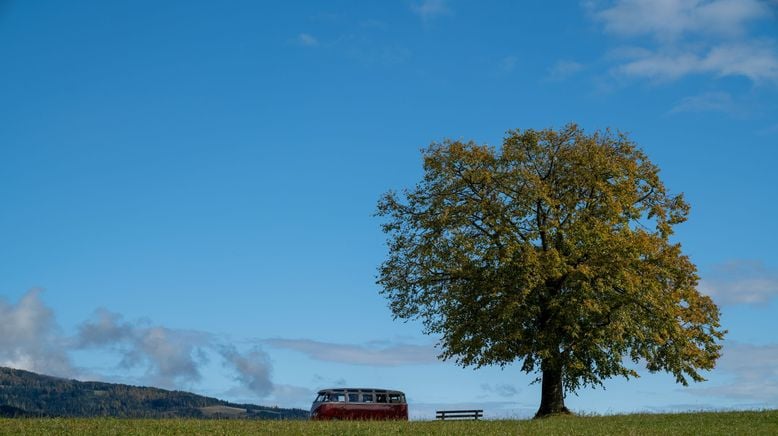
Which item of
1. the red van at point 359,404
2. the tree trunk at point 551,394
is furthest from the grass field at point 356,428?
the red van at point 359,404

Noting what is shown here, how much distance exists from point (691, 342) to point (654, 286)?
5.18 metres

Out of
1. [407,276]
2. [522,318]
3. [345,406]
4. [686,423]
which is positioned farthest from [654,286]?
[345,406]

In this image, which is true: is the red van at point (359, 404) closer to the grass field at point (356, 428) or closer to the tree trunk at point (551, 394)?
the tree trunk at point (551, 394)

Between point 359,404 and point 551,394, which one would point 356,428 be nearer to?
point 359,404

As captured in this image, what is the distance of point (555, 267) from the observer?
4525 cm

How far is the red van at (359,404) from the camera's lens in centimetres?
4525

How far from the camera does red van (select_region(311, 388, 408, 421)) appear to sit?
45.2 metres

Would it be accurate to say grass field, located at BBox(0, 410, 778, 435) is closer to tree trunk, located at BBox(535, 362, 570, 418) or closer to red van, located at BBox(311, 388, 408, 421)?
tree trunk, located at BBox(535, 362, 570, 418)

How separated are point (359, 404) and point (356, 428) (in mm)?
15755

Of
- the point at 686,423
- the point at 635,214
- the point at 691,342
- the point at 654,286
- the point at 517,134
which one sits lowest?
the point at 686,423

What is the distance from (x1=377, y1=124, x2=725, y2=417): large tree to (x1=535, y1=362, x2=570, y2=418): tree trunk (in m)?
0.06

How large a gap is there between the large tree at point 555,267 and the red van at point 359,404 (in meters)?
5.23

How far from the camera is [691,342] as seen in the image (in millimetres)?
49031

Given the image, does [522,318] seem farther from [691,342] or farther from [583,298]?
[691,342]
